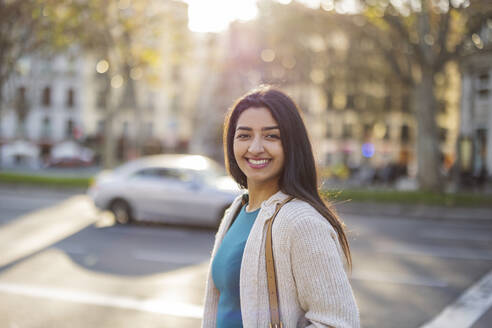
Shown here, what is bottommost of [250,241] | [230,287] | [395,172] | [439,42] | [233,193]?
[395,172]

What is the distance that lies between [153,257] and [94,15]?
13335 millimetres

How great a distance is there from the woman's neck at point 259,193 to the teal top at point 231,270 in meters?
0.04

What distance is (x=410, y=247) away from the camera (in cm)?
973

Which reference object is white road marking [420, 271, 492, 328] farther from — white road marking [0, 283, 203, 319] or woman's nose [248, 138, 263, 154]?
woman's nose [248, 138, 263, 154]

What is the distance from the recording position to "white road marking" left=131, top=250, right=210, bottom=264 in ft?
27.2

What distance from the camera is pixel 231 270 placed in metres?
1.88

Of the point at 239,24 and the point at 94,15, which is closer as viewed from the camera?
the point at 94,15

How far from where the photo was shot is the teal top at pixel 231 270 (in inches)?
73.8

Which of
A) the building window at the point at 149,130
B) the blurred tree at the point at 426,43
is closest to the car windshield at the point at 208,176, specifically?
the blurred tree at the point at 426,43

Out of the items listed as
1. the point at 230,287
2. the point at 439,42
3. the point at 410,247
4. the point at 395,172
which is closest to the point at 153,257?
the point at 410,247

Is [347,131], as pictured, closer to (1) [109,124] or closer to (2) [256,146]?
(1) [109,124]

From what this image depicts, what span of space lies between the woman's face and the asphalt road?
3786 mm

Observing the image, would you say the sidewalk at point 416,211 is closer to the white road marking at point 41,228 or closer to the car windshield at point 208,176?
the car windshield at point 208,176

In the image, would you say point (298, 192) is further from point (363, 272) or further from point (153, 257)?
point (153, 257)
